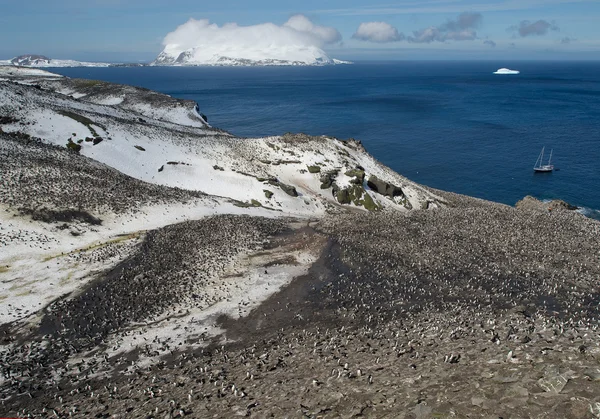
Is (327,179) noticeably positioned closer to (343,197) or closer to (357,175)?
(343,197)

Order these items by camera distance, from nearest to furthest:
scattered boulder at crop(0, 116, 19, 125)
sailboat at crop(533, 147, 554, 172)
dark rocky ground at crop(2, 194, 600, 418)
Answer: dark rocky ground at crop(2, 194, 600, 418)
scattered boulder at crop(0, 116, 19, 125)
sailboat at crop(533, 147, 554, 172)

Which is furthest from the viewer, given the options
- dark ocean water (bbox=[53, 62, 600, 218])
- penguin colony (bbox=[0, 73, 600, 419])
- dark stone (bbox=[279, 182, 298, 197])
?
dark ocean water (bbox=[53, 62, 600, 218])

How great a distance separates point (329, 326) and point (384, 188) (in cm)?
3637

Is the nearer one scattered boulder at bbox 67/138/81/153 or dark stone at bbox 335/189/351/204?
scattered boulder at bbox 67/138/81/153

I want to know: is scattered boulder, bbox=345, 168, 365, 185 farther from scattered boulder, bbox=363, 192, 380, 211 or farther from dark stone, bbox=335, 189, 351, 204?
scattered boulder, bbox=363, 192, 380, 211

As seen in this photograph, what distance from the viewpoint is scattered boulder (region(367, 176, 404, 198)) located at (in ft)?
176

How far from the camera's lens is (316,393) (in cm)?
1338

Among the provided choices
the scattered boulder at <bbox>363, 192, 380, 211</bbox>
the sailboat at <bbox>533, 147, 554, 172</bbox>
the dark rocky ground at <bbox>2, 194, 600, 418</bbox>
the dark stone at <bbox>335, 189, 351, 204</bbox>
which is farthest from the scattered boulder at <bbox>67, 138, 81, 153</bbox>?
the sailboat at <bbox>533, 147, 554, 172</bbox>

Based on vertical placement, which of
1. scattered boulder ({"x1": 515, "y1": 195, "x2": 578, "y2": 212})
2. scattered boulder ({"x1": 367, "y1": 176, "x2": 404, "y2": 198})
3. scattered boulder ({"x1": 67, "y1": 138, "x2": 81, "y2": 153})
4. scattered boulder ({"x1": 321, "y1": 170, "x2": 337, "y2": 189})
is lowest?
scattered boulder ({"x1": 515, "y1": 195, "x2": 578, "y2": 212})

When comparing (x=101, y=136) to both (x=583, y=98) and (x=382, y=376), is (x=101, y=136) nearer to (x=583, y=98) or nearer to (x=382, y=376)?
(x=382, y=376)

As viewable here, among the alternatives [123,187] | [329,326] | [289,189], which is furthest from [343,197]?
[329,326]

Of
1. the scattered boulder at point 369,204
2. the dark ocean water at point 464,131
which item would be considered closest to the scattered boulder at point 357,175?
the scattered boulder at point 369,204

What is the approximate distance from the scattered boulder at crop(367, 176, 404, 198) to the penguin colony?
1404 cm

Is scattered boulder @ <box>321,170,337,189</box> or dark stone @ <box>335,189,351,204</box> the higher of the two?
scattered boulder @ <box>321,170,337,189</box>
